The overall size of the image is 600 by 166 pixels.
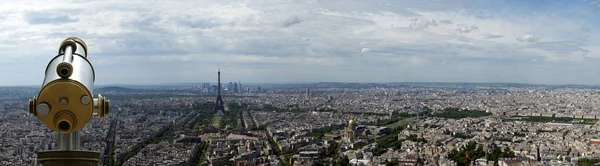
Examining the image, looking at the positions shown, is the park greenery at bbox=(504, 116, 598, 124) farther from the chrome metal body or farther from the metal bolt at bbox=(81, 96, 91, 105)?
the metal bolt at bbox=(81, 96, 91, 105)

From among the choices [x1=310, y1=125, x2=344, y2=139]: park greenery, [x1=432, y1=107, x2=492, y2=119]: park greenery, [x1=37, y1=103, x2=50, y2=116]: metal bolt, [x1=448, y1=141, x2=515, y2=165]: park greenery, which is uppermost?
[x1=37, y1=103, x2=50, y2=116]: metal bolt

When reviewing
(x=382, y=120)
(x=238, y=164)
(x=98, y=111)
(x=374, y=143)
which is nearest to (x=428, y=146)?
(x=374, y=143)

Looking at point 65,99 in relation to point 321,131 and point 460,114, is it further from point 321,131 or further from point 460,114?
point 460,114

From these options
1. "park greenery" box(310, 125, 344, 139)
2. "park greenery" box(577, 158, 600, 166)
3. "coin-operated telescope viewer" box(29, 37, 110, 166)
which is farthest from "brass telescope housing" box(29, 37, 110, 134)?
"park greenery" box(310, 125, 344, 139)

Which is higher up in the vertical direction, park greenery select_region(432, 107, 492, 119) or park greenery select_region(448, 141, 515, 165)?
park greenery select_region(432, 107, 492, 119)

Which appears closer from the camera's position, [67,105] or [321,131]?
[67,105]

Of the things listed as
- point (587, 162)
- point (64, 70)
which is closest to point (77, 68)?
point (64, 70)

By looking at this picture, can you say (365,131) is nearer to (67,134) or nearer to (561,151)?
(561,151)

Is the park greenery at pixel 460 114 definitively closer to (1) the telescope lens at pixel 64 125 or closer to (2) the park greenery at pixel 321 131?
(2) the park greenery at pixel 321 131
